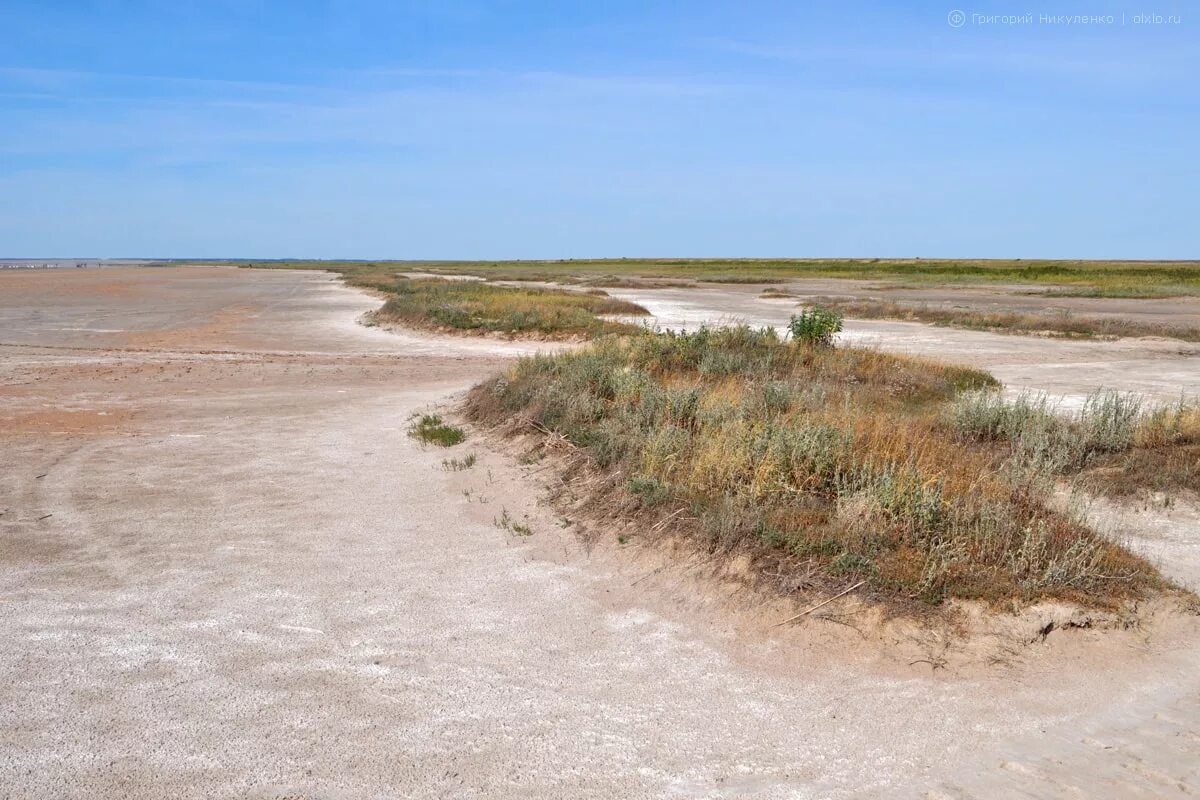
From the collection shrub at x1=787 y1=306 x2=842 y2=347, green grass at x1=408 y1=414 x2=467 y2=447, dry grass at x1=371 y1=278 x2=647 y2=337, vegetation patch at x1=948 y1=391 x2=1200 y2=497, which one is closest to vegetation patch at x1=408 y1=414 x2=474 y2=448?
green grass at x1=408 y1=414 x2=467 y2=447

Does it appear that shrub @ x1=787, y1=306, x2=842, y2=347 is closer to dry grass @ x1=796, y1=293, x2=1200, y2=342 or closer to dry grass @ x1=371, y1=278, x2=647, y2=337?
dry grass @ x1=371, y1=278, x2=647, y2=337

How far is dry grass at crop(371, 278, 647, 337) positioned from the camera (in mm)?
28109

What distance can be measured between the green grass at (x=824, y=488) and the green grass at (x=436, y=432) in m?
0.47

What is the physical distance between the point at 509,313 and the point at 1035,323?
17261 millimetres

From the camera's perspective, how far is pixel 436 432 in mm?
12039

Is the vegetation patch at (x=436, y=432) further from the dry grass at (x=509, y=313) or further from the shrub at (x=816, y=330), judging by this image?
the dry grass at (x=509, y=313)

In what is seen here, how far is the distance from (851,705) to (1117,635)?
6.17 ft

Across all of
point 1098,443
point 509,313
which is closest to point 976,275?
point 509,313

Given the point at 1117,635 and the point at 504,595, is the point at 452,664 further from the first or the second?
the point at 1117,635

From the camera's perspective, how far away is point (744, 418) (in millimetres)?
9938

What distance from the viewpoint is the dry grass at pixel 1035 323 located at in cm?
2883

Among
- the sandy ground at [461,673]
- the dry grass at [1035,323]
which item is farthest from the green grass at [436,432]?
the dry grass at [1035,323]

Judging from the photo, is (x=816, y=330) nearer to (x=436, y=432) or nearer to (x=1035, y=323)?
(x=436, y=432)

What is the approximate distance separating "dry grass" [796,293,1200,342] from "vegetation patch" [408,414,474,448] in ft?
75.3
